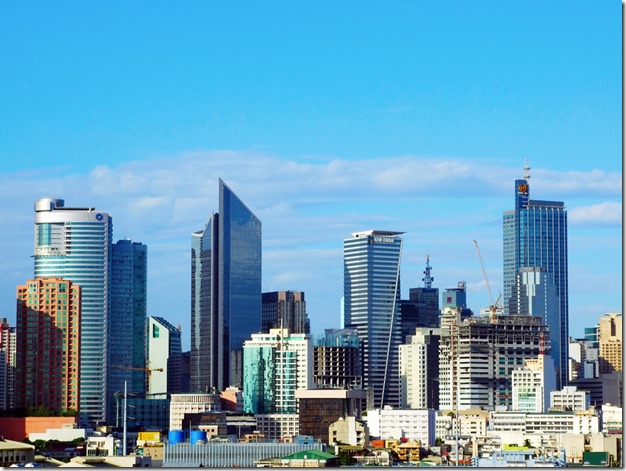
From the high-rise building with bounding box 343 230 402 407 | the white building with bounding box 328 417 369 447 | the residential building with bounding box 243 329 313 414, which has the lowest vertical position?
the white building with bounding box 328 417 369 447

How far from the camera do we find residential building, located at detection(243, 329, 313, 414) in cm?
9144

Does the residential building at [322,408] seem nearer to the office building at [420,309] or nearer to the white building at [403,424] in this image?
the white building at [403,424]

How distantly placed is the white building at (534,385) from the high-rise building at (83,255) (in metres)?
23.9

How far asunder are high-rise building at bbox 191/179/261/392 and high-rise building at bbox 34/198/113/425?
953 cm

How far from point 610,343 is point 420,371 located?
15.4m

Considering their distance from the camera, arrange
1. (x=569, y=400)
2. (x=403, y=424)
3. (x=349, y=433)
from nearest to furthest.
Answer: (x=349, y=433)
(x=403, y=424)
(x=569, y=400)

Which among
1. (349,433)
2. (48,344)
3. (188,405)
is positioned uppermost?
(48,344)

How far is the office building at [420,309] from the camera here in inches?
4382

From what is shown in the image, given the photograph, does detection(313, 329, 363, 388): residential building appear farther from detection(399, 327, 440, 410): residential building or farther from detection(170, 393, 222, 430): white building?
detection(170, 393, 222, 430): white building

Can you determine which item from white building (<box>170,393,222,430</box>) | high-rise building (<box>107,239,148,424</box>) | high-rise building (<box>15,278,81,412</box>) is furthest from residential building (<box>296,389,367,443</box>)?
high-rise building (<box>107,239,148,424</box>)

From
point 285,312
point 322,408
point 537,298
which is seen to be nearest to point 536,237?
point 537,298

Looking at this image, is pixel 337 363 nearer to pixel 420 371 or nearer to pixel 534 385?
pixel 420 371

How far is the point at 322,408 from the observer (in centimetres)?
8281

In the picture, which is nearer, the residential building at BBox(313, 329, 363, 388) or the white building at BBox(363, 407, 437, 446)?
the white building at BBox(363, 407, 437, 446)
